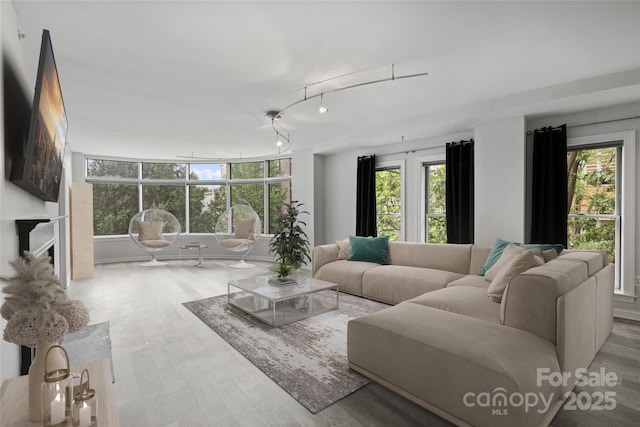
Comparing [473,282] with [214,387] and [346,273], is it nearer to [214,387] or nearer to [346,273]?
[346,273]

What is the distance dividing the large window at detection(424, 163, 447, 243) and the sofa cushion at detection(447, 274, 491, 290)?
1.49m

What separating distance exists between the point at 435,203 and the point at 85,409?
496 centimetres

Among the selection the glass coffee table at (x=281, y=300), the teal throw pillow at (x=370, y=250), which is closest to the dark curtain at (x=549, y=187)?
the teal throw pillow at (x=370, y=250)

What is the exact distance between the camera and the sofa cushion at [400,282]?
12.3ft

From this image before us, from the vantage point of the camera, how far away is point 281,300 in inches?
131

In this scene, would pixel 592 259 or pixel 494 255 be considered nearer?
pixel 592 259

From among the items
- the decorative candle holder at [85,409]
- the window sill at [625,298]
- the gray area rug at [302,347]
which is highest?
the decorative candle holder at [85,409]

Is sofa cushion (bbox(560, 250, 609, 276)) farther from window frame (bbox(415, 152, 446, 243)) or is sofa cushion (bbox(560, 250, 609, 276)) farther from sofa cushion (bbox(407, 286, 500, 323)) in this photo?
window frame (bbox(415, 152, 446, 243))

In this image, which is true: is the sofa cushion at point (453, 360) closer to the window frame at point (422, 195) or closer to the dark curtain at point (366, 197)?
the window frame at point (422, 195)

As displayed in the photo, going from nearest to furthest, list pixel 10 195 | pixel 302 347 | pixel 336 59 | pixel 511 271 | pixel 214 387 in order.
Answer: pixel 10 195
pixel 214 387
pixel 511 271
pixel 336 59
pixel 302 347

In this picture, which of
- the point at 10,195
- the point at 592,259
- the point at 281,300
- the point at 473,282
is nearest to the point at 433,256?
the point at 473,282

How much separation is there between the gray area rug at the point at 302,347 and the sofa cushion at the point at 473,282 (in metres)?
0.96

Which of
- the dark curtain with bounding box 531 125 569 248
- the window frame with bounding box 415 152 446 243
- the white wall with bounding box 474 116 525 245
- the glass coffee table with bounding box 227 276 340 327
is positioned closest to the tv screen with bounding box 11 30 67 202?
the glass coffee table with bounding box 227 276 340 327

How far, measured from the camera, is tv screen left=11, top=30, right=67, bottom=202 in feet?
5.43
